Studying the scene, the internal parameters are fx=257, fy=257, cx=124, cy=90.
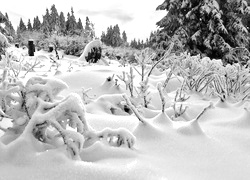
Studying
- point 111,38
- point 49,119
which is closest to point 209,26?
point 49,119

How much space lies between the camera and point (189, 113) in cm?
294

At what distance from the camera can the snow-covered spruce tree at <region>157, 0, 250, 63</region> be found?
439 inches

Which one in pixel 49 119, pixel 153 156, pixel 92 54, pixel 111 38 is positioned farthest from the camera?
pixel 111 38

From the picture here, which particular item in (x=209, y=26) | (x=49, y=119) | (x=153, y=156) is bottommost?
(x=153, y=156)

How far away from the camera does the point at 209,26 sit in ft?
36.9

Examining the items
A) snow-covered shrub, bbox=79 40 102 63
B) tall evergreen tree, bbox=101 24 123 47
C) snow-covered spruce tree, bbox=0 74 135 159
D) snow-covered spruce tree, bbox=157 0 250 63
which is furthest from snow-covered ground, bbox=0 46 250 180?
tall evergreen tree, bbox=101 24 123 47

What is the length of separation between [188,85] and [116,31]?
82.1 m

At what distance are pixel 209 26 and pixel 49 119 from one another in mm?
11103

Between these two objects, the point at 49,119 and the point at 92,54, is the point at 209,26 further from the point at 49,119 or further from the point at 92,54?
the point at 49,119

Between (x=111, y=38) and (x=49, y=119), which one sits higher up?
(x=111, y=38)

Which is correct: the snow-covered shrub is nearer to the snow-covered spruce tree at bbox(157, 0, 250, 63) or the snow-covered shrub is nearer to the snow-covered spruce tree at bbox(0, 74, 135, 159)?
the snow-covered spruce tree at bbox(157, 0, 250, 63)

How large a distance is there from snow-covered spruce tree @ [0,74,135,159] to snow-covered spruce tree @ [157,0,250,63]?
1027cm

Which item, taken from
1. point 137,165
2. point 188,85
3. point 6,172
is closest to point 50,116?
point 6,172

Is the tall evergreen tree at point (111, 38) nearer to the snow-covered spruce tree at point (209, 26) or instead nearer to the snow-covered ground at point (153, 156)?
the snow-covered spruce tree at point (209, 26)
